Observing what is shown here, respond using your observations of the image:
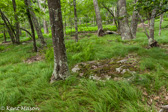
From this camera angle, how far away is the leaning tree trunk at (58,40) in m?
2.21

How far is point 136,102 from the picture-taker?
150 cm

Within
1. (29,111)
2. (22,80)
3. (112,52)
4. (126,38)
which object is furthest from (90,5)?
(29,111)

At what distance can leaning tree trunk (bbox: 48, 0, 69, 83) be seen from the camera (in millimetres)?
2207

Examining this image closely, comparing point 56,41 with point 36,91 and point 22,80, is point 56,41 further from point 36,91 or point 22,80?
point 22,80

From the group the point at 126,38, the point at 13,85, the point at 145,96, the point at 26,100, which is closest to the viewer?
the point at 145,96

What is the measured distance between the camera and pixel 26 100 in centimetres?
196

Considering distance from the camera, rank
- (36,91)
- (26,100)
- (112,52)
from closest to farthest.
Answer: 1. (26,100)
2. (36,91)
3. (112,52)

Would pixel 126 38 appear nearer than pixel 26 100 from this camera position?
No

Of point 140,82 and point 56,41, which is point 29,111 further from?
point 140,82

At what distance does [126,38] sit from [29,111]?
6.34 metres

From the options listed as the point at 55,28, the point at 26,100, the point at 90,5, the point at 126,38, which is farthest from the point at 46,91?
the point at 90,5

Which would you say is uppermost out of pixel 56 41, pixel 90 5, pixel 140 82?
pixel 90 5

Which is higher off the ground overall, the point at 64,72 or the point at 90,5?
the point at 90,5

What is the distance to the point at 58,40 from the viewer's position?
238cm
